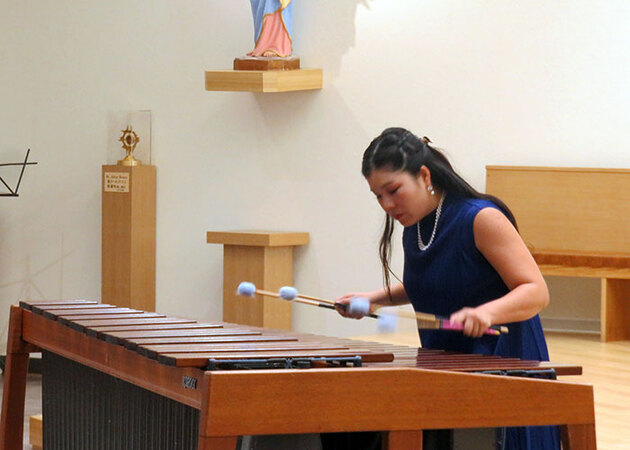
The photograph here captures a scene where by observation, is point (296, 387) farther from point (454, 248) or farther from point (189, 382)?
point (454, 248)

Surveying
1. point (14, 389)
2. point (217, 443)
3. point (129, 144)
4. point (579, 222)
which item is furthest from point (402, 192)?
point (129, 144)

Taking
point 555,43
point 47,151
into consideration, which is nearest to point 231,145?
point 47,151

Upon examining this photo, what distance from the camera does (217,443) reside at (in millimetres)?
2330

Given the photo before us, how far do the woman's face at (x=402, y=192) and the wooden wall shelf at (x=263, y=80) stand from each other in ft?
11.9

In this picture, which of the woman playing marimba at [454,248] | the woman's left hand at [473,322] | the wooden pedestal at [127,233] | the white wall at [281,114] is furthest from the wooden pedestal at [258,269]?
the woman's left hand at [473,322]

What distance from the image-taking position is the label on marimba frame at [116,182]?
7301mm

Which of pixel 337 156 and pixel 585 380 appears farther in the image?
pixel 337 156

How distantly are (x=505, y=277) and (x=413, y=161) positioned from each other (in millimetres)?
405

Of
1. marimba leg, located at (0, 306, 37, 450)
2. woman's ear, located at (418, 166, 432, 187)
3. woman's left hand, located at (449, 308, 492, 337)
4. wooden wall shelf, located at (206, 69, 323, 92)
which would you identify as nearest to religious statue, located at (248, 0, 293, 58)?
wooden wall shelf, located at (206, 69, 323, 92)

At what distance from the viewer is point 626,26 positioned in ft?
20.1

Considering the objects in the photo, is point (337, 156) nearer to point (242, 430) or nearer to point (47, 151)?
point (47, 151)

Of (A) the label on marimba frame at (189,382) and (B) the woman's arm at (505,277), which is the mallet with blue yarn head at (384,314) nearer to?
(B) the woman's arm at (505,277)

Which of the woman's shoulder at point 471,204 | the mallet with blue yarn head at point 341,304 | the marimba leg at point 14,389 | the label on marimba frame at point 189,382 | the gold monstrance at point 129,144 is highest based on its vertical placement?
the gold monstrance at point 129,144

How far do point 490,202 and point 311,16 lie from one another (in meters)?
4.15
